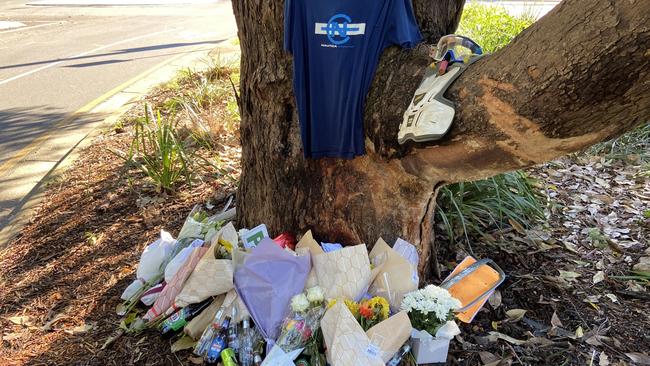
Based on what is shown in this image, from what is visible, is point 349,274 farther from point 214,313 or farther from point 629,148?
point 629,148

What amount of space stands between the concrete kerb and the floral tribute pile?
1951 millimetres

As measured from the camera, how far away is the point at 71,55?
10469 millimetres

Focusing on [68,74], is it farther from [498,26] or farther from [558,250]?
[558,250]

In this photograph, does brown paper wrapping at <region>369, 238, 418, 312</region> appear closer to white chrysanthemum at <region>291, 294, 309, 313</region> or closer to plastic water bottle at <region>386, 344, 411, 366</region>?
plastic water bottle at <region>386, 344, 411, 366</region>

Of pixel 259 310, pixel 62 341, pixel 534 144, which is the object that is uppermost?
pixel 534 144

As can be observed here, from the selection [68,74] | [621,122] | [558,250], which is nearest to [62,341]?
[621,122]

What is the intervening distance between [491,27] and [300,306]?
4974 millimetres

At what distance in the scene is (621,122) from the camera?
163 centimetres

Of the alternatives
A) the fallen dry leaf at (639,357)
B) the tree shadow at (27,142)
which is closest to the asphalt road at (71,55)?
the tree shadow at (27,142)

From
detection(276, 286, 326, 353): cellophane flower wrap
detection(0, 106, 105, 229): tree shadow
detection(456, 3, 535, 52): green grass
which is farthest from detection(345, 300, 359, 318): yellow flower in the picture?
detection(456, 3, 535, 52): green grass

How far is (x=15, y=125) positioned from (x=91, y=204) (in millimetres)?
3104

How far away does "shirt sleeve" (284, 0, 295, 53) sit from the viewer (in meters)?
2.26

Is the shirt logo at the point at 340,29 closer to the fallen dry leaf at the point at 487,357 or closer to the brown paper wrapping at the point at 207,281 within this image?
the brown paper wrapping at the point at 207,281

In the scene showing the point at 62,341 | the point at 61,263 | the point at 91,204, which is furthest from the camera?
the point at 91,204
